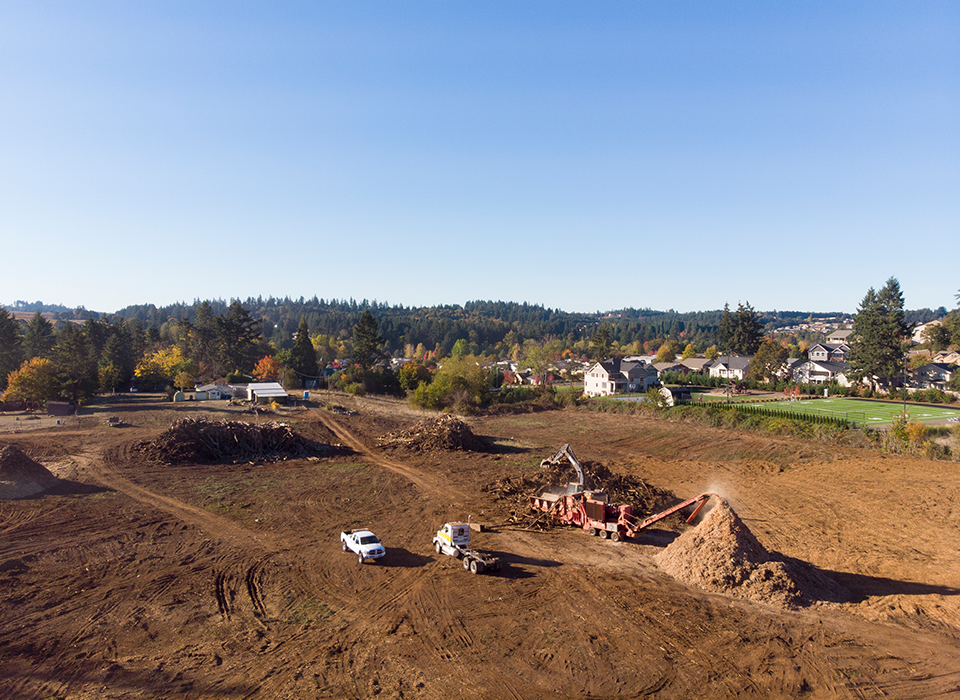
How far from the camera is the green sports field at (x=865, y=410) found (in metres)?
58.1

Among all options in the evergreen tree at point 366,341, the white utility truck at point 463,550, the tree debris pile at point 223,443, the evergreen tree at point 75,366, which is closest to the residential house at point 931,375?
the evergreen tree at point 366,341

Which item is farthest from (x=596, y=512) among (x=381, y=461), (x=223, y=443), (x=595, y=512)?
(x=223, y=443)

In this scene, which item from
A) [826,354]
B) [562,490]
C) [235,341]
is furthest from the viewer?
[826,354]

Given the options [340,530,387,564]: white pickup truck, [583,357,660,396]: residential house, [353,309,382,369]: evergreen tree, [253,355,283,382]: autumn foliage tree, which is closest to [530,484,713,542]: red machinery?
[340,530,387,564]: white pickup truck

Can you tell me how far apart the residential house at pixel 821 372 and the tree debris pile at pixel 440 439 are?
231ft

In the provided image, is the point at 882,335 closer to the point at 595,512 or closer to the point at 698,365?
the point at 698,365

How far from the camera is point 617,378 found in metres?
97.2

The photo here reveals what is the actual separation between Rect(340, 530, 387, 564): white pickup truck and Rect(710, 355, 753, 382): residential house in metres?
94.8

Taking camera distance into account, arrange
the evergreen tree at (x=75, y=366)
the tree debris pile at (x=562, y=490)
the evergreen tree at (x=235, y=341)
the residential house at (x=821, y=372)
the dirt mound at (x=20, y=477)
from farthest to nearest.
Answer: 1. the evergreen tree at (x=235, y=341)
2. the residential house at (x=821, y=372)
3. the evergreen tree at (x=75, y=366)
4. the dirt mound at (x=20, y=477)
5. the tree debris pile at (x=562, y=490)

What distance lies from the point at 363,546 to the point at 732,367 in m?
100

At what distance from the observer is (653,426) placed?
2247 inches

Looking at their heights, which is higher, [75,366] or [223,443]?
[75,366]

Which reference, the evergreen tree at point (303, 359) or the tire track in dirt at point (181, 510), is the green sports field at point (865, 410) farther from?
the evergreen tree at point (303, 359)

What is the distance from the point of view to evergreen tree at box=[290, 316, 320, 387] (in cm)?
9525
